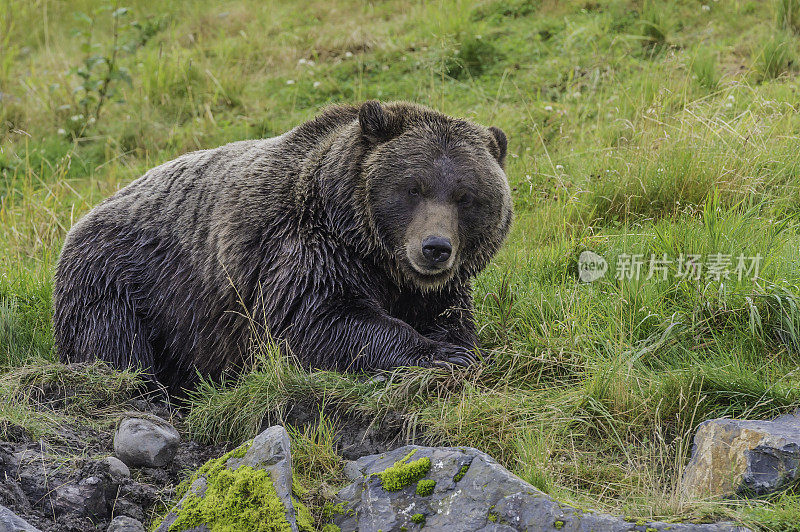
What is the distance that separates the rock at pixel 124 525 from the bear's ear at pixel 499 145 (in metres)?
3.07

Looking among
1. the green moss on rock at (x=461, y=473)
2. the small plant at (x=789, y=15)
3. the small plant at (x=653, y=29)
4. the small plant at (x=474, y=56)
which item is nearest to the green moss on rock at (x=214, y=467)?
the green moss on rock at (x=461, y=473)

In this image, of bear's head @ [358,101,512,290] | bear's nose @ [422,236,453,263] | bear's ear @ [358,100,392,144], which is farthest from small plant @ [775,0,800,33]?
bear's nose @ [422,236,453,263]

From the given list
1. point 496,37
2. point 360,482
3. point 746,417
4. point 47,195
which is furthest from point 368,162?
point 496,37

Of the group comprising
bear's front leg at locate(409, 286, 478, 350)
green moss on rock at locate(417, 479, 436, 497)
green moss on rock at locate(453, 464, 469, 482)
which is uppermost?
green moss on rock at locate(453, 464, 469, 482)

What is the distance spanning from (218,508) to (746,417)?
247 cm

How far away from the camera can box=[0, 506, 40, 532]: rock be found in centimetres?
304

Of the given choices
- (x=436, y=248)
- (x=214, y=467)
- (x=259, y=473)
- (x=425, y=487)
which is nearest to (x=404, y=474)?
(x=425, y=487)

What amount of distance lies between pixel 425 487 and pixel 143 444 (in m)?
1.45

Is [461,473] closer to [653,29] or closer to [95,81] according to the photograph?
[653,29]

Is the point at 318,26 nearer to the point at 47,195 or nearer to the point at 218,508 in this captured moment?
the point at 47,195

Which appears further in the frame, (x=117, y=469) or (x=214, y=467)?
(x=117, y=469)

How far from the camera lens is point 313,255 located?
498 cm

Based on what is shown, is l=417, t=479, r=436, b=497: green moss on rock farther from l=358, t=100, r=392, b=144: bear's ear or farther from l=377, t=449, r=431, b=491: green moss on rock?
l=358, t=100, r=392, b=144: bear's ear

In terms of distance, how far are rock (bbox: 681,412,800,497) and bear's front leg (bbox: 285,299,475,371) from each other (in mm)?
1381
